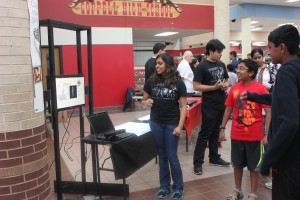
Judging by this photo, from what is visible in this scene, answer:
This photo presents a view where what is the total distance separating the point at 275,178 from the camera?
196 centimetres

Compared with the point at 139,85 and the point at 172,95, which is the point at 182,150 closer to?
the point at 172,95

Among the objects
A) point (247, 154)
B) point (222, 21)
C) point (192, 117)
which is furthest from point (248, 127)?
point (222, 21)

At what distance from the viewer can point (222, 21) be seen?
11062 millimetres

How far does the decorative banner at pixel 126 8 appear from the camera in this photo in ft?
30.2

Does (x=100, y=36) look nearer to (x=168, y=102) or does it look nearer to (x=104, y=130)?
(x=104, y=130)

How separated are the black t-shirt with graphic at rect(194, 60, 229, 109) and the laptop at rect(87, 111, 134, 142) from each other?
1300 millimetres

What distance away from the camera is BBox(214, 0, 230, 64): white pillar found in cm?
1098

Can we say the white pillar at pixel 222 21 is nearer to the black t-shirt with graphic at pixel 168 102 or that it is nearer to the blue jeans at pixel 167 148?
the black t-shirt with graphic at pixel 168 102

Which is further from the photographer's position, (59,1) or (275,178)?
(59,1)

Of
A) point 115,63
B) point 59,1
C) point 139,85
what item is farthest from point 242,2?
point 59,1

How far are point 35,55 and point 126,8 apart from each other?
759 centimetres

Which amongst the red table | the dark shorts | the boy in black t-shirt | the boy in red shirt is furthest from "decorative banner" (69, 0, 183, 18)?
the dark shorts

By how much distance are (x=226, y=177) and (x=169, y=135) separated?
1.24 meters

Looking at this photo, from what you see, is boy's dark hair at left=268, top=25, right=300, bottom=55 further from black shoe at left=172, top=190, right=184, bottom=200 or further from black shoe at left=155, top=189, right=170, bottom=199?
black shoe at left=155, top=189, right=170, bottom=199
